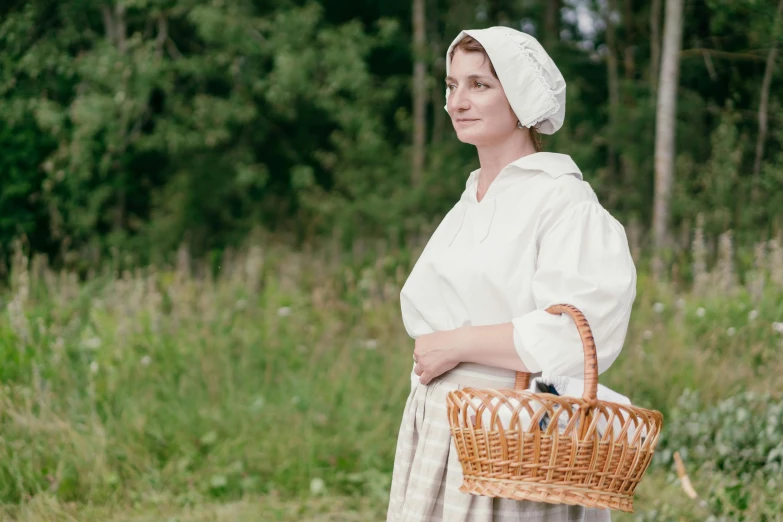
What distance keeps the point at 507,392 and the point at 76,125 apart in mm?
10326

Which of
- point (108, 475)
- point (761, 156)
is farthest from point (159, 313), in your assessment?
point (761, 156)

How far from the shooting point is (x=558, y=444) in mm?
1657

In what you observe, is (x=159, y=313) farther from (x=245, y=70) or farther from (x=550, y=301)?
(x=245, y=70)

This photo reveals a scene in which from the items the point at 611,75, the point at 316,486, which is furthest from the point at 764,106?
the point at 316,486

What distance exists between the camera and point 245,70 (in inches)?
463

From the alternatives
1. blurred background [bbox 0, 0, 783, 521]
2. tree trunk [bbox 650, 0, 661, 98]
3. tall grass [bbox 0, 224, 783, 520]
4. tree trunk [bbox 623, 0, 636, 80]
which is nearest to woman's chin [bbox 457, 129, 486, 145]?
blurred background [bbox 0, 0, 783, 521]

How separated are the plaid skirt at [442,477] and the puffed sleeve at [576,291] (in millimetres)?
207

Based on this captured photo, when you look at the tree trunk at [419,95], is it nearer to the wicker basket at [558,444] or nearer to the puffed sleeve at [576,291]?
the puffed sleeve at [576,291]

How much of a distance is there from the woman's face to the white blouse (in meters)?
0.09

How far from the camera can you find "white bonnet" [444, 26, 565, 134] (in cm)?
194

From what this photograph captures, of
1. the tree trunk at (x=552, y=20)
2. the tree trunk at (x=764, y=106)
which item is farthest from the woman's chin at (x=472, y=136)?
the tree trunk at (x=552, y=20)

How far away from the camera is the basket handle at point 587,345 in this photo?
1.65 meters

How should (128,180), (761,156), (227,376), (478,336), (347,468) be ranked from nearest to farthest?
(478,336) → (347,468) → (227,376) → (761,156) → (128,180)

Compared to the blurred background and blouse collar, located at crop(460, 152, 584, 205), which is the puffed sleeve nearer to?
blouse collar, located at crop(460, 152, 584, 205)
